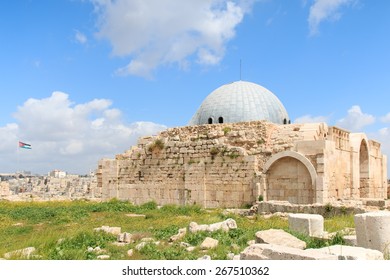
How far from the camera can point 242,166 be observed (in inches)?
659

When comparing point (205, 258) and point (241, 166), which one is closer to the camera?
point (205, 258)

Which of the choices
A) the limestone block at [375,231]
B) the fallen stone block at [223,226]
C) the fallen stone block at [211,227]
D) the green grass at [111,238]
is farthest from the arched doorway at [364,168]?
the limestone block at [375,231]

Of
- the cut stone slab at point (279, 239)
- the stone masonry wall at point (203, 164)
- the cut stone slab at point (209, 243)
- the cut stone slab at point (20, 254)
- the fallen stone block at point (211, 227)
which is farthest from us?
the stone masonry wall at point (203, 164)

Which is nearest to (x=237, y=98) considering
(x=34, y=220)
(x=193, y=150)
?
(x=193, y=150)

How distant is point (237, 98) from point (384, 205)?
30.9 feet

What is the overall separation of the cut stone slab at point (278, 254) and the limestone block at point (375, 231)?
5.13ft

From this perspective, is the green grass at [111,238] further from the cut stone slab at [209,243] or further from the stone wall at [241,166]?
the stone wall at [241,166]

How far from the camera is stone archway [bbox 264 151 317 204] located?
15.5 metres

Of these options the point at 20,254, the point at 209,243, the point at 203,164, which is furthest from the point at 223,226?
the point at 203,164

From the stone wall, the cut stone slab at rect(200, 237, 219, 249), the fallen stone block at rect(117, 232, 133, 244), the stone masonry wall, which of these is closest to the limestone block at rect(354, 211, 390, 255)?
the cut stone slab at rect(200, 237, 219, 249)

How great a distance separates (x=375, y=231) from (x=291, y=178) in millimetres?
9660

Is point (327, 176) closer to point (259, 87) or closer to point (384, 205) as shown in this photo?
point (384, 205)

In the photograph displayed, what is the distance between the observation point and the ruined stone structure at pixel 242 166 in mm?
15750

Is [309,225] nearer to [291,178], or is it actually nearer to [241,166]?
[291,178]
